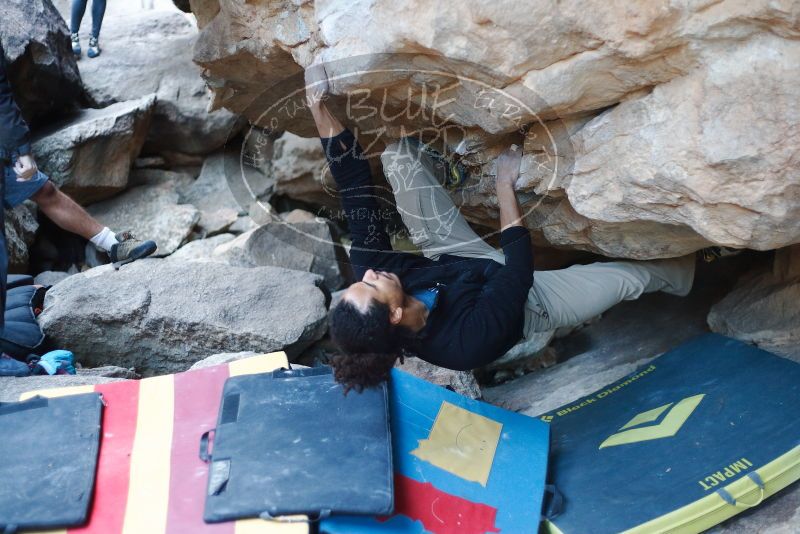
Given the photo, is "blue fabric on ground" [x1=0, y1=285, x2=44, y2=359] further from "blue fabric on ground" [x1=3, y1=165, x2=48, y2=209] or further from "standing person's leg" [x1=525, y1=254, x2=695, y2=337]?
"standing person's leg" [x1=525, y1=254, x2=695, y2=337]

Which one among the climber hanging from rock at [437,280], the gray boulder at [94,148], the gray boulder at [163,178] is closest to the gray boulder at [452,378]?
the climber hanging from rock at [437,280]

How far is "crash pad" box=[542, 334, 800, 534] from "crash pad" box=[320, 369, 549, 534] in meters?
0.14

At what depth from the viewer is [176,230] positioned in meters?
4.43

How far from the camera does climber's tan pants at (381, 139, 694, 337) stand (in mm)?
2596

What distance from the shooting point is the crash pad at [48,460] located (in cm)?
191

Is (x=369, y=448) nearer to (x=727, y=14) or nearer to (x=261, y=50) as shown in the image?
(x=727, y=14)

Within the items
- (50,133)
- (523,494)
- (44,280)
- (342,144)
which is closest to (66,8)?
(50,133)

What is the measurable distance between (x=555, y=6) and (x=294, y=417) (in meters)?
1.43

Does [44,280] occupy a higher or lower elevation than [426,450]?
lower

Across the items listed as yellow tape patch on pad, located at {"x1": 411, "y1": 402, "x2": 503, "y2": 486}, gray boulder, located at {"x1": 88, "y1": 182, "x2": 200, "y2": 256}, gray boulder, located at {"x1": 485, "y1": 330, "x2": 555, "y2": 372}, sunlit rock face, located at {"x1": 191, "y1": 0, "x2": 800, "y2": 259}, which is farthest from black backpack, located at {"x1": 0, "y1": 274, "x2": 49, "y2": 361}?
gray boulder, located at {"x1": 485, "y1": 330, "x2": 555, "y2": 372}

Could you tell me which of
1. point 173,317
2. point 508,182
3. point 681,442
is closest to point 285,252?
point 173,317

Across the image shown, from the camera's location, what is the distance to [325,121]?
2.46 m

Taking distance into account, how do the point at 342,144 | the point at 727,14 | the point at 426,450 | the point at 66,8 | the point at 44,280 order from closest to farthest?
the point at 727,14
the point at 426,450
the point at 342,144
the point at 44,280
the point at 66,8

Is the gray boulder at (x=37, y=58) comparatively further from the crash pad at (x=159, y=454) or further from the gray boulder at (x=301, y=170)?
the crash pad at (x=159, y=454)
